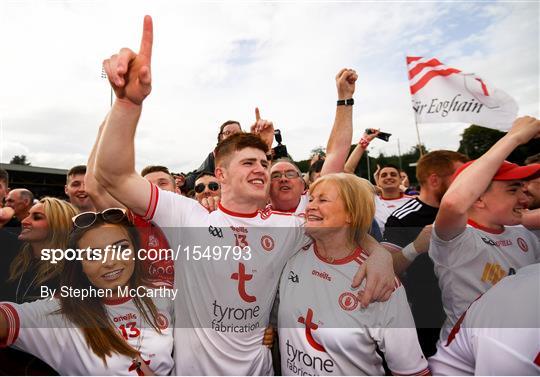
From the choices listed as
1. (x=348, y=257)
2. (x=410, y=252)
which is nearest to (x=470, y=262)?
(x=410, y=252)

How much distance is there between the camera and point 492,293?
1863mm

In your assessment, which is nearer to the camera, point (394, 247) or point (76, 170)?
point (394, 247)

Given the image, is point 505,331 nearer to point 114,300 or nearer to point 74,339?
point 114,300

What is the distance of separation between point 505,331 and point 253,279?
1.33 meters

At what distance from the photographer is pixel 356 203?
7.68 feet

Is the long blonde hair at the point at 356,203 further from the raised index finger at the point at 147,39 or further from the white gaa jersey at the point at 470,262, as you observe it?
the raised index finger at the point at 147,39

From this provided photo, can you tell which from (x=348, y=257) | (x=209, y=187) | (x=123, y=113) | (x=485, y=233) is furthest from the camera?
(x=209, y=187)

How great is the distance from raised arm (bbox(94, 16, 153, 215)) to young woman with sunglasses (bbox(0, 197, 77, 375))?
0.88m

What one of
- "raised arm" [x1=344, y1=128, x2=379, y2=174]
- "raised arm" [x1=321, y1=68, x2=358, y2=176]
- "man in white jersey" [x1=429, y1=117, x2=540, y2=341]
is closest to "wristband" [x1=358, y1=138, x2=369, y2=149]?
"raised arm" [x1=344, y1=128, x2=379, y2=174]

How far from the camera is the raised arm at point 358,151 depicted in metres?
5.21

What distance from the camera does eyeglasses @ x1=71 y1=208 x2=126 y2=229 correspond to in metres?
2.28

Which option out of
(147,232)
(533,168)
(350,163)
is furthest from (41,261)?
(350,163)

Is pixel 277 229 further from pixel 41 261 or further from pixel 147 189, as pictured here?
pixel 41 261

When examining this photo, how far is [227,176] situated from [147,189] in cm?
63
